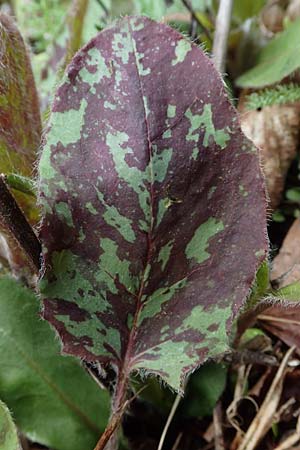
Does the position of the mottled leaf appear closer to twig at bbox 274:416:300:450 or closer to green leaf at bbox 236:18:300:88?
twig at bbox 274:416:300:450

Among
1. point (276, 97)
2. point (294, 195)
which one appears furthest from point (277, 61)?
point (294, 195)

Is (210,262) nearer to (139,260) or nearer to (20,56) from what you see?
(139,260)

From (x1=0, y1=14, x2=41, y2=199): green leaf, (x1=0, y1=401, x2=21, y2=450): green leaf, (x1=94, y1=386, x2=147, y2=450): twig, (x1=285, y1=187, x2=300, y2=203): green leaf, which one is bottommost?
(x1=285, y1=187, x2=300, y2=203): green leaf

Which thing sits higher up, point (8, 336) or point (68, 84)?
point (68, 84)

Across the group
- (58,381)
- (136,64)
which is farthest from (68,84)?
(58,381)

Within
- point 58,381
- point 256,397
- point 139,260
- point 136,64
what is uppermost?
point 136,64

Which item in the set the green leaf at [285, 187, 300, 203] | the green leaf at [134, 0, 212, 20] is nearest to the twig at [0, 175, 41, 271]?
the green leaf at [285, 187, 300, 203]
